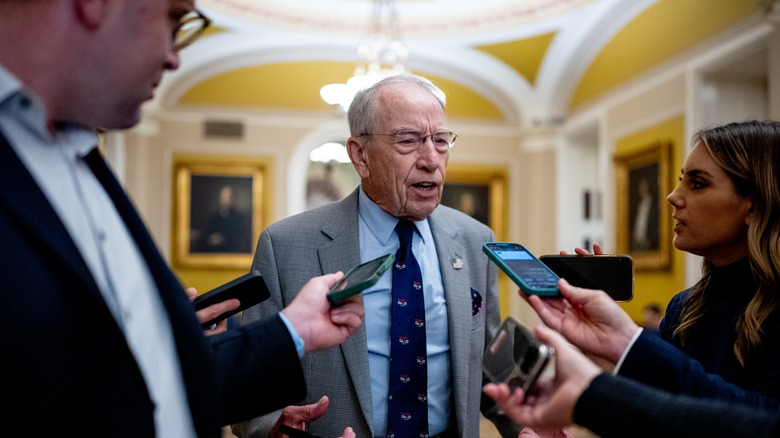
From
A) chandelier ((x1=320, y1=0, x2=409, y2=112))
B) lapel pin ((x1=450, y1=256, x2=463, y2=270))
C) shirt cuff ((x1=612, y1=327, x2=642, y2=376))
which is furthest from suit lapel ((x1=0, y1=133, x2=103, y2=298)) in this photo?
chandelier ((x1=320, y1=0, x2=409, y2=112))

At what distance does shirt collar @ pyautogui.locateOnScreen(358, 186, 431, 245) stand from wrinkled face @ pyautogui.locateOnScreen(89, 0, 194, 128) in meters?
1.27

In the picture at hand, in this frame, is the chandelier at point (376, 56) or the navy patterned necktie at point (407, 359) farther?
the chandelier at point (376, 56)

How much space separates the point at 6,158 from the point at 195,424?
1.63ft

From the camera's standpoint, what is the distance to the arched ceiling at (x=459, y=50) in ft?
29.0

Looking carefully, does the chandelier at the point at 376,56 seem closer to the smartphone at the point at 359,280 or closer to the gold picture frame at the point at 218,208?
the gold picture frame at the point at 218,208

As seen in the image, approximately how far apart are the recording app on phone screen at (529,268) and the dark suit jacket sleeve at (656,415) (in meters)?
0.33

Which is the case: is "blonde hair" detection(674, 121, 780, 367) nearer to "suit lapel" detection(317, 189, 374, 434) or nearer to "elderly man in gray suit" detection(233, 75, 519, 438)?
"elderly man in gray suit" detection(233, 75, 519, 438)

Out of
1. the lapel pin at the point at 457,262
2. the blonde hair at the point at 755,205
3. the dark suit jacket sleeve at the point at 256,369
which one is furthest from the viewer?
the lapel pin at the point at 457,262

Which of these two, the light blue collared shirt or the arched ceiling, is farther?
the arched ceiling

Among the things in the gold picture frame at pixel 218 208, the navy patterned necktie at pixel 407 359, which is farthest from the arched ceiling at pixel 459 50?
the navy patterned necktie at pixel 407 359

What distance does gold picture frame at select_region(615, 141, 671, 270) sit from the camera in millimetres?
7992

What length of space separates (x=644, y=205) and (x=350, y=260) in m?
7.13

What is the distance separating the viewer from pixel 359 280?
4.82 feet

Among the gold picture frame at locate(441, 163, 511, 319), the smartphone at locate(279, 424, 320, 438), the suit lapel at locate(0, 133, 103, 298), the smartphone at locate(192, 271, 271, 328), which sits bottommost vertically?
the smartphone at locate(279, 424, 320, 438)
